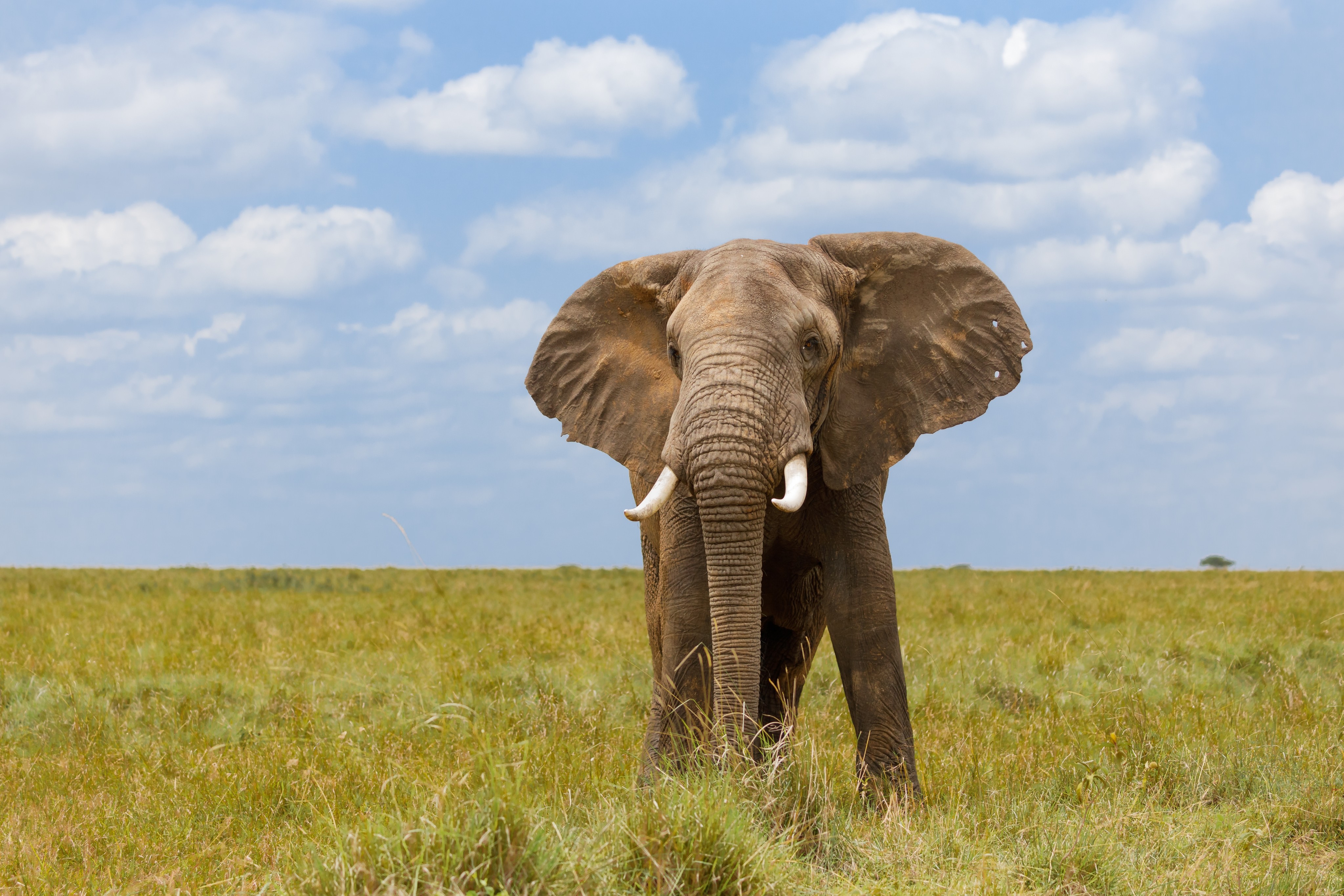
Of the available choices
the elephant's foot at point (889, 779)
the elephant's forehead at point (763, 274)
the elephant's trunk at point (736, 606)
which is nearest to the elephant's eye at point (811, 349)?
the elephant's forehead at point (763, 274)

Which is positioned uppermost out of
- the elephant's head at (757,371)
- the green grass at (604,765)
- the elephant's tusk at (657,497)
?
the elephant's head at (757,371)

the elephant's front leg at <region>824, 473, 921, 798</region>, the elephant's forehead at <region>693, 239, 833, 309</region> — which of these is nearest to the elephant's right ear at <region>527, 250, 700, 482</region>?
the elephant's forehead at <region>693, 239, 833, 309</region>

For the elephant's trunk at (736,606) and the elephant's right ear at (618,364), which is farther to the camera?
the elephant's right ear at (618,364)

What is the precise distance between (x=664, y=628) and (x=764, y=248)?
191 cm

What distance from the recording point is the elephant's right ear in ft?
20.4

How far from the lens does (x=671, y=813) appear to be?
420cm

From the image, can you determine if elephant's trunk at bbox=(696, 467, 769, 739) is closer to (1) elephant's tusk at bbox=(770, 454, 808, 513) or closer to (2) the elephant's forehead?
(1) elephant's tusk at bbox=(770, 454, 808, 513)

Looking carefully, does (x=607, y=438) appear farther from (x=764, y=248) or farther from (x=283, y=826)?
(x=283, y=826)

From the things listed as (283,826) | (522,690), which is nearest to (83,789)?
(283,826)

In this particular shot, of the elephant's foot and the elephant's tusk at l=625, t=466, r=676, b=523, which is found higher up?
the elephant's tusk at l=625, t=466, r=676, b=523

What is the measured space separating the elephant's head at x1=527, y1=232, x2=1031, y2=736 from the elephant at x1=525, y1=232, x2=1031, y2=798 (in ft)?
0.03

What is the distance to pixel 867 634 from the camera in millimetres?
5930

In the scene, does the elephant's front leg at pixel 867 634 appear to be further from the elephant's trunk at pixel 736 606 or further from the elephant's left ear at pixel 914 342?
the elephant's trunk at pixel 736 606

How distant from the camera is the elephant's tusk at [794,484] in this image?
16.3 feet
